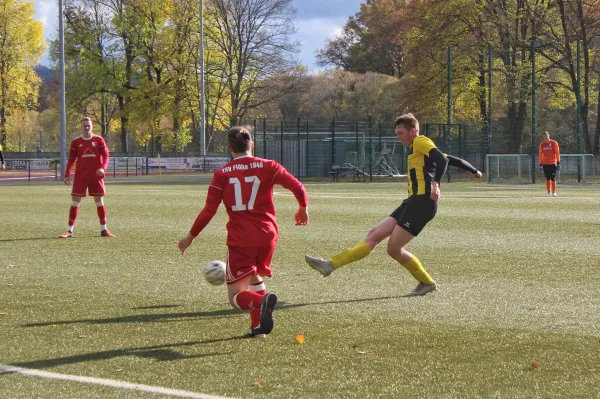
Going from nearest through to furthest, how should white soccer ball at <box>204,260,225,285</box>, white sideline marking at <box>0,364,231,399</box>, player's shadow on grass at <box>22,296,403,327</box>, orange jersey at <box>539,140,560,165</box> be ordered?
white sideline marking at <box>0,364,231,399</box>, white soccer ball at <box>204,260,225,285</box>, player's shadow on grass at <box>22,296,403,327</box>, orange jersey at <box>539,140,560,165</box>

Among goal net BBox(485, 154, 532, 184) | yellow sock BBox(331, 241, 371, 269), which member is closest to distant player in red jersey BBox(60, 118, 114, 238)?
yellow sock BBox(331, 241, 371, 269)

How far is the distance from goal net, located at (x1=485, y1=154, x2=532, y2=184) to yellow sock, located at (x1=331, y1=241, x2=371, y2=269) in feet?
96.3

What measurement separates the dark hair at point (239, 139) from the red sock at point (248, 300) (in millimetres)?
1110

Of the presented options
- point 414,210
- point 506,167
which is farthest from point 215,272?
point 506,167

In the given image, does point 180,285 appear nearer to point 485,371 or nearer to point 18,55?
point 485,371

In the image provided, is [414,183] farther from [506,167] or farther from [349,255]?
[506,167]

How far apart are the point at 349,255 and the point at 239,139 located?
82.9 inches

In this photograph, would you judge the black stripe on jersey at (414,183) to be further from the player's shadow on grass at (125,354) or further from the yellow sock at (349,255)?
the player's shadow on grass at (125,354)

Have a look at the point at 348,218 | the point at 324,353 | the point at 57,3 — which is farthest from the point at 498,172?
the point at 324,353

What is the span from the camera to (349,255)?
26.1 feet

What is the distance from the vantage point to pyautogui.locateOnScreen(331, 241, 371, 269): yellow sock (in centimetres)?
790

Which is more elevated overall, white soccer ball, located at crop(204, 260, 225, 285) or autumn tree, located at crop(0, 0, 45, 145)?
autumn tree, located at crop(0, 0, 45, 145)

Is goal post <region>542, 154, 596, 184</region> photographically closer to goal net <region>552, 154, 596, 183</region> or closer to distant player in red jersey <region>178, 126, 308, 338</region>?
goal net <region>552, 154, 596, 183</region>

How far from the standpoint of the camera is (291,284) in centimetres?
888
